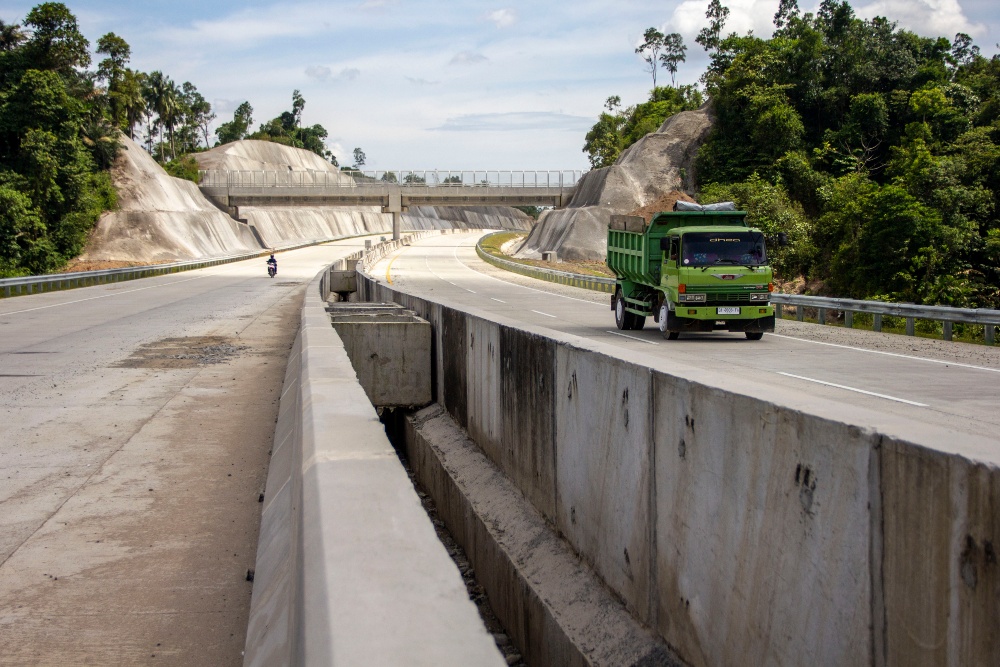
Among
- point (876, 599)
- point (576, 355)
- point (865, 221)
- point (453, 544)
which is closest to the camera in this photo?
point (876, 599)

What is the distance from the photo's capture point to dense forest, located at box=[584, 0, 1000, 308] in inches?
1586

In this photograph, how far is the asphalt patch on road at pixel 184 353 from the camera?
Result: 632 inches

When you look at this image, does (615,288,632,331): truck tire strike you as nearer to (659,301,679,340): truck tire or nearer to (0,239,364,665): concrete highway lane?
(659,301,679,340): truck tire

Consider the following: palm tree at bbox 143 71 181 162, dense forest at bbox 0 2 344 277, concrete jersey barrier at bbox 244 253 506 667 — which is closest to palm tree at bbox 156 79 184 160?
palm tree at bbox 143 71 181 162

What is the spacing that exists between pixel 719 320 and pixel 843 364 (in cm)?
451

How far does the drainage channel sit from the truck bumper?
893 cm

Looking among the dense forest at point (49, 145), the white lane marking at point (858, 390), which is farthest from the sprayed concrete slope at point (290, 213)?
the white lane marking at point (858, 390)

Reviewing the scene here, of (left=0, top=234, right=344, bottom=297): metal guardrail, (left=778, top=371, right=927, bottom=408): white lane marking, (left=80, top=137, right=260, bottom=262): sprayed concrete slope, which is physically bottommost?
(left=778, top=371, right=927, bottom=408): white lane marking

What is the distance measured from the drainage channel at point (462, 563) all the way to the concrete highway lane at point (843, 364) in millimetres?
1740

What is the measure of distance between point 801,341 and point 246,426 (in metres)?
14.8

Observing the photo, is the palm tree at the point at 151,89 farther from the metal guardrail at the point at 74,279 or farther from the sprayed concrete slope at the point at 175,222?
the metal guardrail at the point at 74,279

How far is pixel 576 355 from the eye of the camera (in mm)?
6797

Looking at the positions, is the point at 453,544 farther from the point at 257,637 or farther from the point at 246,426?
the point at 257,637

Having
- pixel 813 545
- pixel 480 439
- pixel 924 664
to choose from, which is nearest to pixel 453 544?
pixel 480 439
